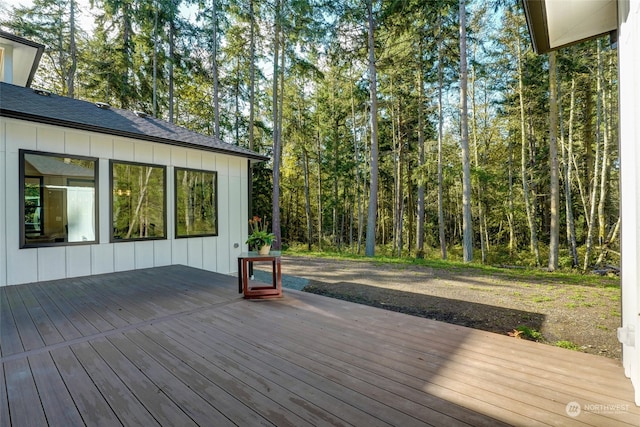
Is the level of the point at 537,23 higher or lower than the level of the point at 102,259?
higher

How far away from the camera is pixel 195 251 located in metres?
5.27

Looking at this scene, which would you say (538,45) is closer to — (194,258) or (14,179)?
(194,258)

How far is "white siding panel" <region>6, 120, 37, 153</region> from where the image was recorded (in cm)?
355

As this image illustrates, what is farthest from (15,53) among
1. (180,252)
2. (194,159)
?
(180,252)

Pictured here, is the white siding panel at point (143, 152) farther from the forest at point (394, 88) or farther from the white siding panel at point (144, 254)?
the forest at point (394, 88)

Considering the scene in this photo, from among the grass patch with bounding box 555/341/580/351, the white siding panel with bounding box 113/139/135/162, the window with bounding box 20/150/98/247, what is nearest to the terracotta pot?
the window with bounding box 20/150/98/247

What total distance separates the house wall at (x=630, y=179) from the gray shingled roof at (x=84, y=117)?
5.05m

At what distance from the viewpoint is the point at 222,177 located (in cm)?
555

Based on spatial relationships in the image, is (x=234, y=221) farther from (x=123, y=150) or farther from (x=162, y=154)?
(x=123, y=150)

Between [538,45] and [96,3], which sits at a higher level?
[96,3]

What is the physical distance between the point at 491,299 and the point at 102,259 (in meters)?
5.74

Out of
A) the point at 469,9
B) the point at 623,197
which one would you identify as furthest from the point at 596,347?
the point at 469,9

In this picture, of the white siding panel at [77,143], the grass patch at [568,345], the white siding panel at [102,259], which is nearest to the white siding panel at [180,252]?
the white siding panel at [102,259]

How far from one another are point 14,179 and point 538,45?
590cm
